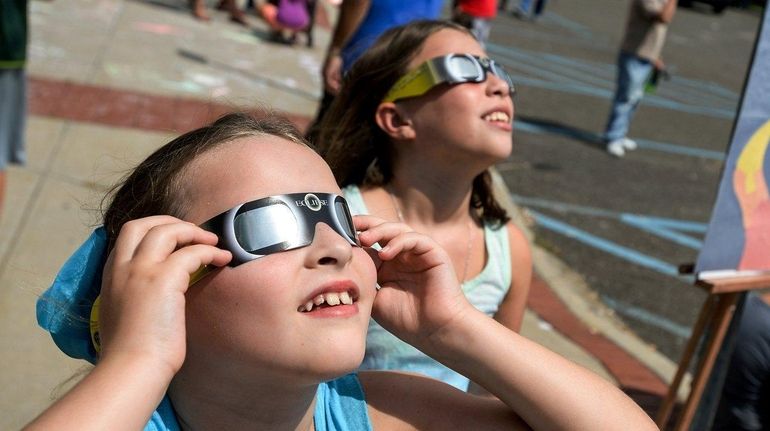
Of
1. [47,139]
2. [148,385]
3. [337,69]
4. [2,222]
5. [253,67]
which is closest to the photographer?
[148,385]

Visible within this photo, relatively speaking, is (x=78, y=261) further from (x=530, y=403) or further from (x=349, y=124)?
(x=349, y=124)

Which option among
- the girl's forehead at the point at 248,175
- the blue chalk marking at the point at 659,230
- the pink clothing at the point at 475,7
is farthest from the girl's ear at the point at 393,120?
the pink clothing at the point at 475,7

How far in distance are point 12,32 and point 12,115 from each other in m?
0.45

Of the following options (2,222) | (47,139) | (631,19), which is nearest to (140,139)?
(47,139)

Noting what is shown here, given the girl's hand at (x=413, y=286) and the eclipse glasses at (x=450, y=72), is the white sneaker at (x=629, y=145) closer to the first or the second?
the eclipse glasses at (x=450, y=72)

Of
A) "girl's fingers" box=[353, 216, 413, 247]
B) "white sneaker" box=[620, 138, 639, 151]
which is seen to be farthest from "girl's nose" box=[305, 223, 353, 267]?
"white sneaker" box=[620, 138, 639, 151]

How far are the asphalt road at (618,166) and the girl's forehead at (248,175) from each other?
8.60 ft

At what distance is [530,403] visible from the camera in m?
1.88

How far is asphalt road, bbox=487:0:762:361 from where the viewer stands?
6.58 metres

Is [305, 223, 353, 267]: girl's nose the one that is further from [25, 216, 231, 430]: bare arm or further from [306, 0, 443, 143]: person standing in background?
[306, 0, 443, 143]: person standing in background

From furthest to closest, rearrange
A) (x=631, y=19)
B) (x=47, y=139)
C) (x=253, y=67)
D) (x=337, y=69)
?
(x=253, y=67), (x=631, y=19), (x=47, y=139), (x=337, y=69)

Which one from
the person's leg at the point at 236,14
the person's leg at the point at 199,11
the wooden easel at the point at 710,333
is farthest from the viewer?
the person's leg at the point at 236,14

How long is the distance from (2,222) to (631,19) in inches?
253

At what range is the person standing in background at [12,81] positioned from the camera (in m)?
4.33
